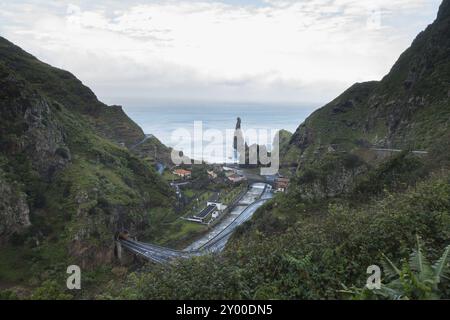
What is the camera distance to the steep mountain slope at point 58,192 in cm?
2638

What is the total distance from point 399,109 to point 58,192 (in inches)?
1732

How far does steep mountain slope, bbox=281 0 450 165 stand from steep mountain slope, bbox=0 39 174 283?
2750cm

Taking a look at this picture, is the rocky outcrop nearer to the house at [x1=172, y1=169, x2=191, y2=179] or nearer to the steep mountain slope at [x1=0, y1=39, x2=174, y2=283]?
the steep mountain slope at [x1=0, y1=39, x2=174, y2=283]

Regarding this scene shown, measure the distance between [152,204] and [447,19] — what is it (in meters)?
49.6

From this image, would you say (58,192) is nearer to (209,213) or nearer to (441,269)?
(209,213)

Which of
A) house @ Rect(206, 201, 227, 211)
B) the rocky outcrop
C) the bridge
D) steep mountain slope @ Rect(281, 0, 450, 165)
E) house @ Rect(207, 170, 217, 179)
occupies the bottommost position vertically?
the bridge

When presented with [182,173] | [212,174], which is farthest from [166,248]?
[212,174]

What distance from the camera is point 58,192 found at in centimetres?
3203

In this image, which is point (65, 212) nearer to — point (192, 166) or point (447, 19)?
point (192, 166)

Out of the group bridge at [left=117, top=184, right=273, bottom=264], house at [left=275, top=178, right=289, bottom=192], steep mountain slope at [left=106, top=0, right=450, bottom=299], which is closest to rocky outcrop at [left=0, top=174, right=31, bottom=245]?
bridge at [left=117, top=184, right=273, bottom=264]

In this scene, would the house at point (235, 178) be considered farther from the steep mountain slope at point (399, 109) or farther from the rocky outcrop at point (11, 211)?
the rocky outcrop at point (11, 211)

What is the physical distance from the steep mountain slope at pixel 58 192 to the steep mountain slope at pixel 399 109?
27.5 m

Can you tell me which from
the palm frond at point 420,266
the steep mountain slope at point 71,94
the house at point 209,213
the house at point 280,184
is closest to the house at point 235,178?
the house at point 280,184

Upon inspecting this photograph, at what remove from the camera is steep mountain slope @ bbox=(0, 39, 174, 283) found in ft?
86.5
